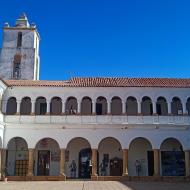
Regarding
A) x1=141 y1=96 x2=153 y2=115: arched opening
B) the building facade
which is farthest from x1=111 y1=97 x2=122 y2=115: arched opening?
x1=141 y1=96 x2=153 y2=115: arched opening

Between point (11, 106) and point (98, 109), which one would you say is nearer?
point (11, 106)

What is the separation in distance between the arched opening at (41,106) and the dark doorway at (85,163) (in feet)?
15.0

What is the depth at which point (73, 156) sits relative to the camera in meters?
27.6

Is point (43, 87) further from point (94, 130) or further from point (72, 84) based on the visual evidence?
point (94, 130)

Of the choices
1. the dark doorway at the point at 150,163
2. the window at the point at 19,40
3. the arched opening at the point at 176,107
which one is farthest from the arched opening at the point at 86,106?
the window at the point at 19,40

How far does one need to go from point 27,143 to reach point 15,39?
568 inches

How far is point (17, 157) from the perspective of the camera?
2755 centimetres

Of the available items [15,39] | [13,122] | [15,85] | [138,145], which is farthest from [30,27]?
[138,145]

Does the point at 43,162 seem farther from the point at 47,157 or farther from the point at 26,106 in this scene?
the point at 26,106

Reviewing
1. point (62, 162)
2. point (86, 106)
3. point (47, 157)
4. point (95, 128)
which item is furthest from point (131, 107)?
point (47, 157)

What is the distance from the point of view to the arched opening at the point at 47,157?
27.4 m

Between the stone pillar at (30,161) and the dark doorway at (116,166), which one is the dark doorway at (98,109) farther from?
the stone pillar at (30,161)

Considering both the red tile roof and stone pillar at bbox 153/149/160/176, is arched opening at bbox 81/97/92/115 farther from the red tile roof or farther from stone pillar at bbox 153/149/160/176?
stone pillar at bbox 153/149/160/176

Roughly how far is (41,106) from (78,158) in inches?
205
